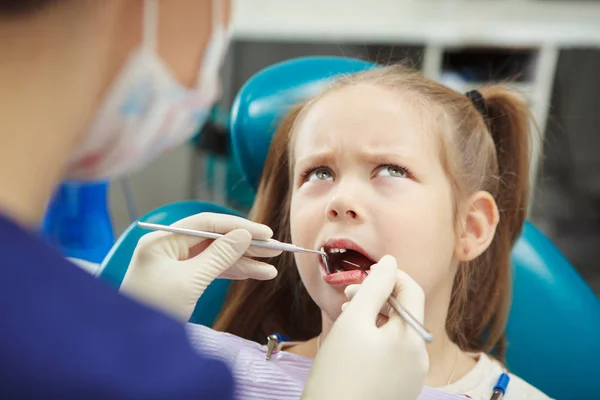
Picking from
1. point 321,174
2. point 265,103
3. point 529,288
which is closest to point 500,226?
point 529,288

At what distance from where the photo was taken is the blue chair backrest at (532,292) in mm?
1304

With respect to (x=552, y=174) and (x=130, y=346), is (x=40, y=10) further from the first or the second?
(x=552, y=174)

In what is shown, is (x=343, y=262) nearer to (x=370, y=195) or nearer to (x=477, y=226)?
(x=370, y=195)

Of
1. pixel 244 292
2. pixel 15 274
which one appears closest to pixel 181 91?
pixel 15 274

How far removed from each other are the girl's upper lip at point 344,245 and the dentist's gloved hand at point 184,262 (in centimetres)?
9

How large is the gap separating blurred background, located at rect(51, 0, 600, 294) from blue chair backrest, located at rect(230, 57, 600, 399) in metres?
1.35

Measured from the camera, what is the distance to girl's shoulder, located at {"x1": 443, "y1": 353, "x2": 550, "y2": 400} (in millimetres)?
1080

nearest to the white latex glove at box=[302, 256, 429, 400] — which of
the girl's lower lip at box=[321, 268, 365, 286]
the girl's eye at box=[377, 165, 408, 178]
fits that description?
the girl's lower lip at box=[321, 268, 365, 286]

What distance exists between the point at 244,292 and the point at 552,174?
212 centimetres

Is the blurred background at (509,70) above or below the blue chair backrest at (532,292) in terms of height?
above

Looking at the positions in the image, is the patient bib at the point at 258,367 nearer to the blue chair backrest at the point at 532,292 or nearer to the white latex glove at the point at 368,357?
the white latex glove at the point at 368,357

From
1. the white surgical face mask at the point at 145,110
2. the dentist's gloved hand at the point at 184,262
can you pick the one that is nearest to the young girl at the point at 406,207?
the dentist's gloved hand at the point at 184,262

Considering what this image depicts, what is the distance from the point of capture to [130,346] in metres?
0.47

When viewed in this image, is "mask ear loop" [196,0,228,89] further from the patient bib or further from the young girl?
the patient bib
